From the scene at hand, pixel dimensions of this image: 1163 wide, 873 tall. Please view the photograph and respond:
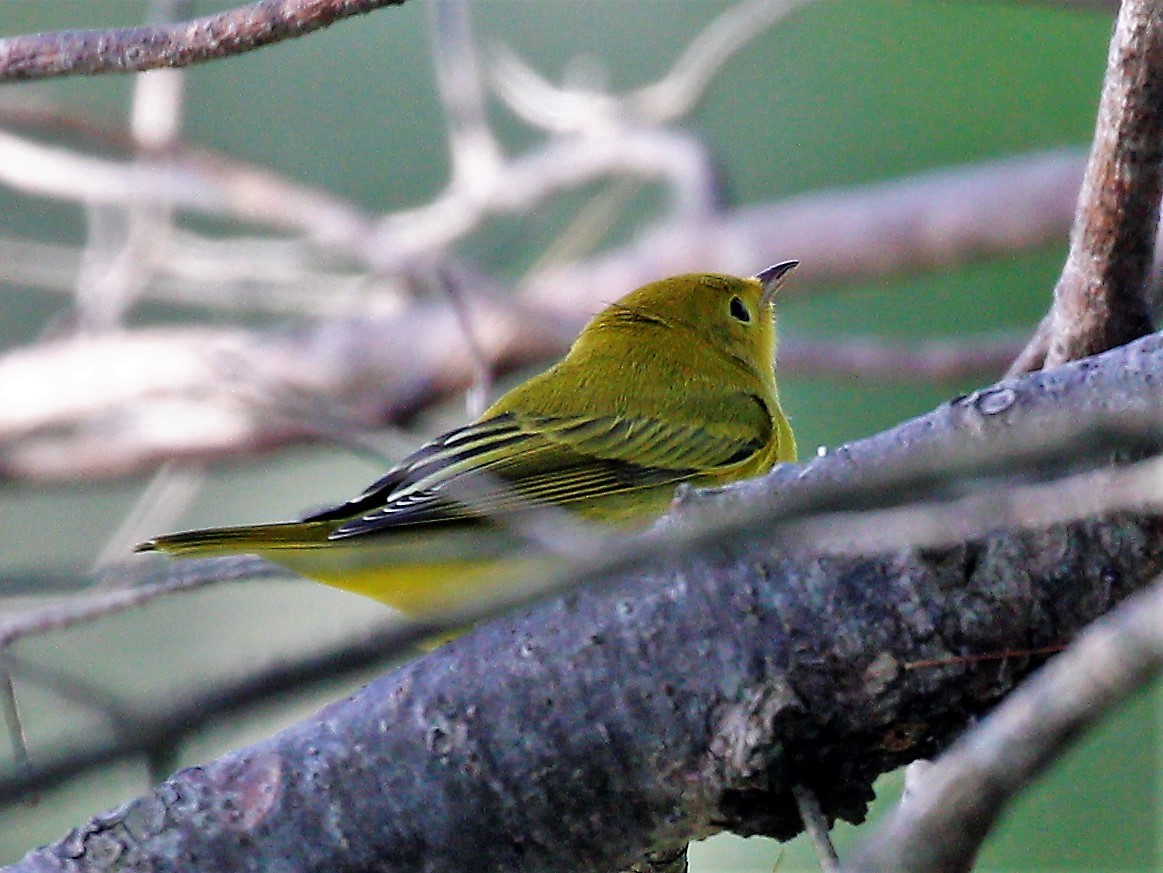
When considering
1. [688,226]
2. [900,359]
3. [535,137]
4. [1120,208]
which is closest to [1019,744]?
[1120,208]

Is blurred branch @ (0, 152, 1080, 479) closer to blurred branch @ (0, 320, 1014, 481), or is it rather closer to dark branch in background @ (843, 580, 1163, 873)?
blurred branch @ (0, 320, 1014, 481)

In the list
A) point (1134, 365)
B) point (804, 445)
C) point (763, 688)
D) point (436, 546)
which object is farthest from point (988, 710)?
point (804, 445)

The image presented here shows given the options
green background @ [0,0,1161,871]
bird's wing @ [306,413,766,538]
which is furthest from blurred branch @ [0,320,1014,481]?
bird's wing @ [306,413,766,538]

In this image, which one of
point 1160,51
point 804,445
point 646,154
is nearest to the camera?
point 1160,51

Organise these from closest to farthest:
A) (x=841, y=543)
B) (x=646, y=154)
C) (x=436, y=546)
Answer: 1. (x=841, y=543)
2. (x=436, y=546)
3. (x=646, y=154)

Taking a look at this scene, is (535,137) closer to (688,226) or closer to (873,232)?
(688,226)

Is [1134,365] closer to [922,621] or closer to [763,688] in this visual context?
[922,621]
